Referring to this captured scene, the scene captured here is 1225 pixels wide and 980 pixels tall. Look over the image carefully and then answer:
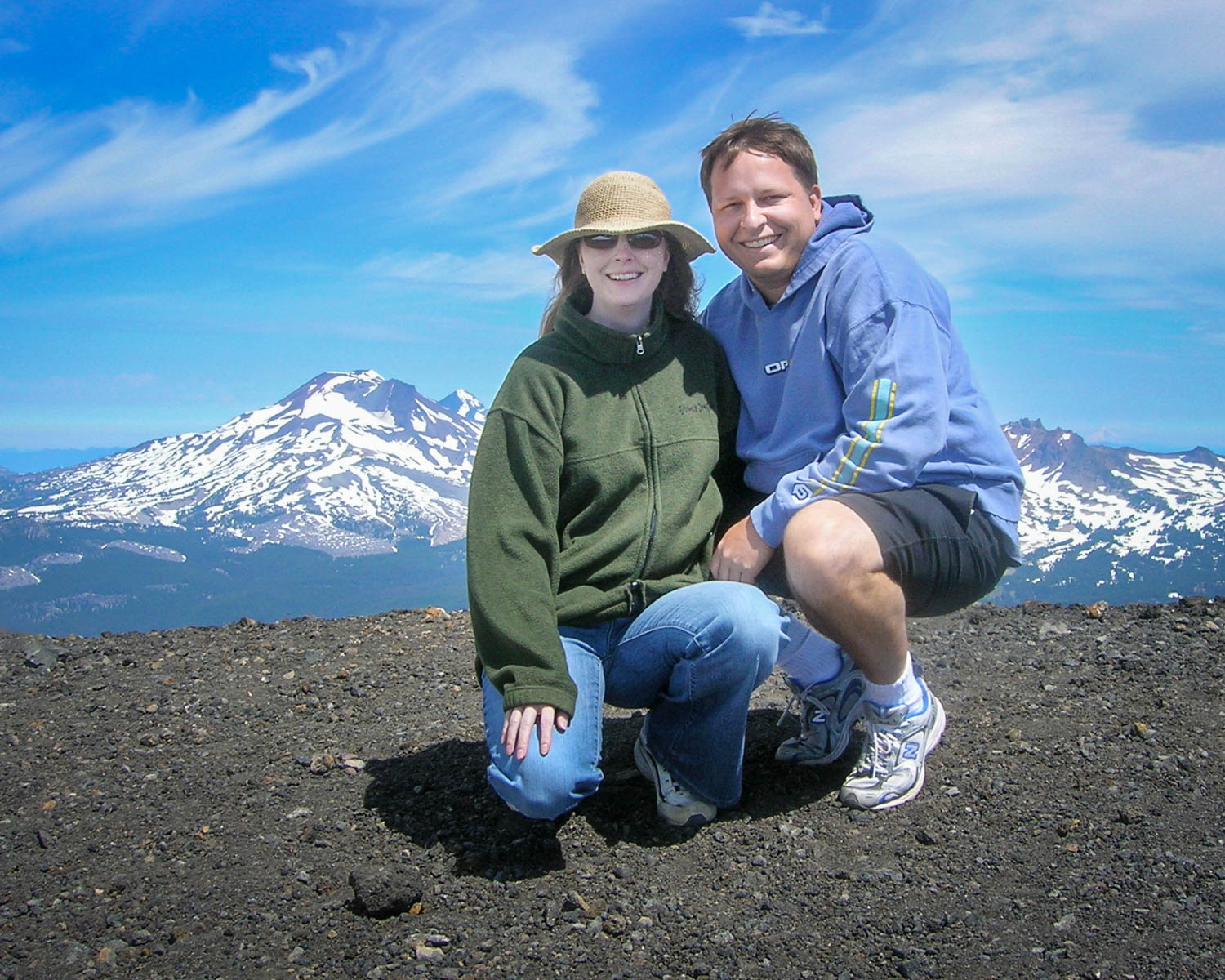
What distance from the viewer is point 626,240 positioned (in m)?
3.51

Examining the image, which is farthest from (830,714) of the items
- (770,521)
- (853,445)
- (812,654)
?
(853,445)

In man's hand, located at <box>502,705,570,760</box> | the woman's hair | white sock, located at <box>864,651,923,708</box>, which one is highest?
the woman's hair

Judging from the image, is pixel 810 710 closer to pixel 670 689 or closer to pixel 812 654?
pixel 812 654

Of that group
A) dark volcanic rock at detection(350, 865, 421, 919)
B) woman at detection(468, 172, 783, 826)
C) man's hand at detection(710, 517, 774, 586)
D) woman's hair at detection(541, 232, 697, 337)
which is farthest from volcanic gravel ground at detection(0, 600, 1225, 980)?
woman's hair at detection(541, 232, 697, 337)

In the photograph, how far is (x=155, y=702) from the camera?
5266mm

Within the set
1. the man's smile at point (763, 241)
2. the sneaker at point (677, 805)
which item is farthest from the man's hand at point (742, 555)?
the man's smile at point (763, 241)

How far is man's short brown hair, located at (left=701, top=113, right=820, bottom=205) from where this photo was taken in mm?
3648

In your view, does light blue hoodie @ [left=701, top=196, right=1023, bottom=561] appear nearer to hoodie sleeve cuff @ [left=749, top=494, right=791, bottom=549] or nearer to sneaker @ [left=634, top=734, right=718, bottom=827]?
hoodie sleeve cuff @ [left=749, top=494, right=791, bottom=549]

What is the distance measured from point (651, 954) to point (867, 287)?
233cm

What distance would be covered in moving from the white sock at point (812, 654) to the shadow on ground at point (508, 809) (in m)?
0.40

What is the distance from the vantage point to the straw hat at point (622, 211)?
3496 mm

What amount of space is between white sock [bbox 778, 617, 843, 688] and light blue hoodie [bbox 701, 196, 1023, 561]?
25.7 inches

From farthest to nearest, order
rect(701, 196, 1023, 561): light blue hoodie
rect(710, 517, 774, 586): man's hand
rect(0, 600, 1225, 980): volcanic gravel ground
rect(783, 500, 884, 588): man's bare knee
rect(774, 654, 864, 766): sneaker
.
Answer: rect(774, 654, 864, 766): sneaker → rect(710, 517, 774, 586): man's hand → rect(701, 196, 1023, 561): light blue hoodie → rect(783, 500, 884, 588): man's bare knee → rect(0, 600, 1225, 980): volcanic gravel ground

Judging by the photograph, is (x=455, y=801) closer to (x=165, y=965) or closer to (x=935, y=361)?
(x=165, y=965)
